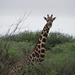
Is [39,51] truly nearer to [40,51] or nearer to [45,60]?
[40,51]

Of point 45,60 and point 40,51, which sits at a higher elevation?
point 40,51

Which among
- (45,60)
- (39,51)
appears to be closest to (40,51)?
(39,51)

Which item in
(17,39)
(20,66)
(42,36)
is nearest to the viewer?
(20,66)

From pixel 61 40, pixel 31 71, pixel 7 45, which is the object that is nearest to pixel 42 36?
pixel 31 71

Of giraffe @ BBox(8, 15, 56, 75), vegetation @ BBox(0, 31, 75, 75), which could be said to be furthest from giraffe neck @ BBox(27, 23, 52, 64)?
vegetation @ BBox(0, 31, 75, 75)

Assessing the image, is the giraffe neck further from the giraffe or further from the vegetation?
the vegetation

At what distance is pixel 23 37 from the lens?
1484 centimetres

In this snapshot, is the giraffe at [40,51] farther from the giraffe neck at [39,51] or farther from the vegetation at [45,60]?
the vegetation at [45,60]

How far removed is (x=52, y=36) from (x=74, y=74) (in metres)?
6.34

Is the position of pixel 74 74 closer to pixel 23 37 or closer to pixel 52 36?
pixel 52 36

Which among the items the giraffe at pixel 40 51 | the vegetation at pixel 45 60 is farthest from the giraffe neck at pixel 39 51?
the vegetation at pixel 45 60

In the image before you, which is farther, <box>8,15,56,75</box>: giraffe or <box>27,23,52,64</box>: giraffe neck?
<box>27,23,52,64</box>: giraffe neck

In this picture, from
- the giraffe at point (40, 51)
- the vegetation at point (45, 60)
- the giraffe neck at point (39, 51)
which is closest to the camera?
the vegetation at point (45, 60)

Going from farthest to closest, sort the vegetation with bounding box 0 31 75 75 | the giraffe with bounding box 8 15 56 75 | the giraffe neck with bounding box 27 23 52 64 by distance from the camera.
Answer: the giraffe neck with bounding box 27 23 52 64, the giraffe with bounding box 8 15 56 75, the vegetation with bounding box 0 31 75 75
